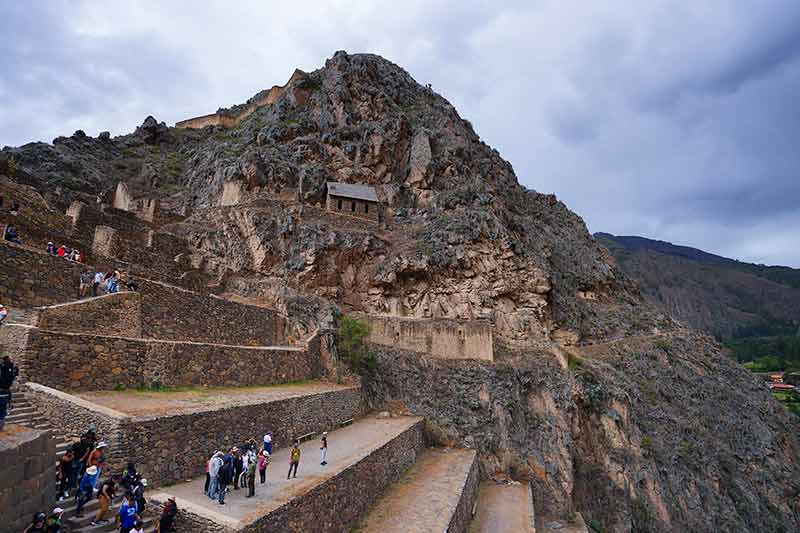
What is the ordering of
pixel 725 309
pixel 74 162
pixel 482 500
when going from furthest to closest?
pixel 725 309, pixel 74 162, pixel 482 500

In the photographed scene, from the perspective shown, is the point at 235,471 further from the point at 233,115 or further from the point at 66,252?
the point at 233,115

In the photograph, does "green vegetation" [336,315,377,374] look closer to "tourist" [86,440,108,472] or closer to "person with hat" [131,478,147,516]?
"tourist" [86,440,108,472]

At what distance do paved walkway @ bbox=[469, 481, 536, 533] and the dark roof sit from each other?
21794mm

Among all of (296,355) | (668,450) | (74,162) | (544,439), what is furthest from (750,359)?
(74,162)

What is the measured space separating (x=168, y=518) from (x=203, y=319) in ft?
35.6

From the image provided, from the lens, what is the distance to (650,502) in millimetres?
25016

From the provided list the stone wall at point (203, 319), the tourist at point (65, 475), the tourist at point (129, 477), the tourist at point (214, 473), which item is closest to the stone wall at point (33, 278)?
the stone wall at point (203, 319)

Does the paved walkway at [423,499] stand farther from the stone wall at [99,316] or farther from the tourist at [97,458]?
the stone wall at [99,316]

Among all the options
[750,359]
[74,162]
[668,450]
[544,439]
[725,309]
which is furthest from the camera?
[725,309]

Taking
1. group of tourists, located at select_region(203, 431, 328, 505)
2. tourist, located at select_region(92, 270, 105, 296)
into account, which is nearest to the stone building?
tourist, located at select_region(92, 270, 105, 296)

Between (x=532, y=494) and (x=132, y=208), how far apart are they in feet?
101

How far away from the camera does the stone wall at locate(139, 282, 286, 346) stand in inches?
611

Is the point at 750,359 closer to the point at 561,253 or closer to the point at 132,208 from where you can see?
the point at 561,253

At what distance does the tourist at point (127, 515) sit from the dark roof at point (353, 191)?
28.9 metres
